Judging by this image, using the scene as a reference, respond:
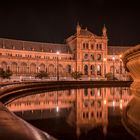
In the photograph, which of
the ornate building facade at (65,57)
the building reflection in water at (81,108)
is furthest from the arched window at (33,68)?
the building reflection in water at (81,108)

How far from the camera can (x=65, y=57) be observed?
110m

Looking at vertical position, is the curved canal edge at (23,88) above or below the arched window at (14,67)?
below

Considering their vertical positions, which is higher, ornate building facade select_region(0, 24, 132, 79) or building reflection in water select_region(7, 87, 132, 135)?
ornate building facade select_region(0, 24, 132, 79)

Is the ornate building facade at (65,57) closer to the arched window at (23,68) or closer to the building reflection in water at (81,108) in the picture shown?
the arched window at (23,68)

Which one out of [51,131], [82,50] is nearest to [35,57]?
[82,50]

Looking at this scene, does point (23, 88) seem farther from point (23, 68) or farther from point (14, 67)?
point (23, 68)

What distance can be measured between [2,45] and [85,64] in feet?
106

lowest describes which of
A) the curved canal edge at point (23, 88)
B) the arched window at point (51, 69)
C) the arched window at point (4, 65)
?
the curved canal edge at point (23, 88)

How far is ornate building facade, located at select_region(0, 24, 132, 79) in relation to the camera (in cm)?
9200

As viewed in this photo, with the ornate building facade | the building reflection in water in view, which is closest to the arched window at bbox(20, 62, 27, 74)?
the ornate building facade

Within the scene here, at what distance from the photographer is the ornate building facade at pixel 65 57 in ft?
302

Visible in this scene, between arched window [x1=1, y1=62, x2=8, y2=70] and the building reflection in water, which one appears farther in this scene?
arched window [x1=1, y1=62, x2=8, y2=70]

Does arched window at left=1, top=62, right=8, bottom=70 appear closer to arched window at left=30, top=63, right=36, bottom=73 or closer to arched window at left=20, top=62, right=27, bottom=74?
arched window at left=20, top=62, right=27, bottom=74

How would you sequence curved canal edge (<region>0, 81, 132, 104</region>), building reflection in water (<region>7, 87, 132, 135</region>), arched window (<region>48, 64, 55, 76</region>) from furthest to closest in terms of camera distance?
arched window (<region>48, 64, 55, 76</region>) < curved canal edge (<region>0, 81, 132, 104</region>) < building reflection in water (<region>7, 87, 132, 135</region>)
